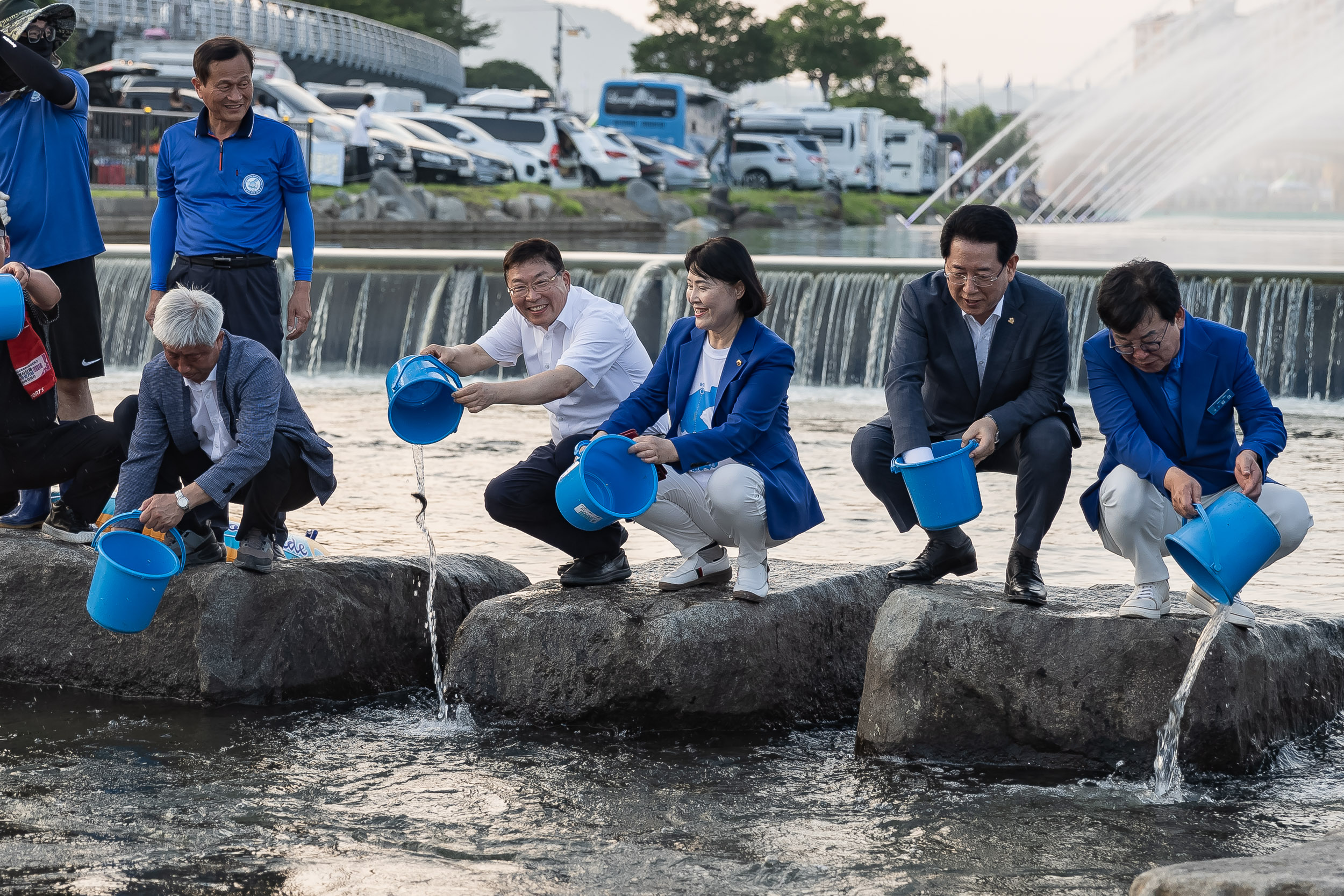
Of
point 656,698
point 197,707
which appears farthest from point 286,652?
point 656,698

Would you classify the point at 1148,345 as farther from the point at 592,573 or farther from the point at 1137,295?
the point at 592,573

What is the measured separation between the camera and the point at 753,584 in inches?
176

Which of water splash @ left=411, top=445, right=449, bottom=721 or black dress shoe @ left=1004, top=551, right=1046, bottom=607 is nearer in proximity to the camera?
black dress shoe @ left=1004, top=551, right=1046, bottom=607

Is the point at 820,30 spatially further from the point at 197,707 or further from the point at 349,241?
the point at 197,707

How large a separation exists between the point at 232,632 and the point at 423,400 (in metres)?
0.92

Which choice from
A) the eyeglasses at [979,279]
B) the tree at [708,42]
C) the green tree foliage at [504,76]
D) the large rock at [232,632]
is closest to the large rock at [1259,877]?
the eyeglasses at [979,279]

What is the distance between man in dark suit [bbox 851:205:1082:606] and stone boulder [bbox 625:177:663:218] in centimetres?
2342

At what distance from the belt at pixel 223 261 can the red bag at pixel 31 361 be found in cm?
74

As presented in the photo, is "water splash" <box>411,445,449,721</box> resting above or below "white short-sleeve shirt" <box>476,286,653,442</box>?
below

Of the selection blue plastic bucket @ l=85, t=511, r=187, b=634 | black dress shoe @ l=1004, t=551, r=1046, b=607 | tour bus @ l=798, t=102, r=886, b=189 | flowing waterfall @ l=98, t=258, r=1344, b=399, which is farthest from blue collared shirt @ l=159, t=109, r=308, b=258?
tour bus @ l=798, t=102, r=886, b=189

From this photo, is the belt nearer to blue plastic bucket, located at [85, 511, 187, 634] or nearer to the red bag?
the red bag

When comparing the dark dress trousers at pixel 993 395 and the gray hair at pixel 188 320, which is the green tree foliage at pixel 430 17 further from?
the dark dress trousers at pixel 993 395

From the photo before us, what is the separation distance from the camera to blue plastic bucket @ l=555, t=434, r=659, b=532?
166 inches

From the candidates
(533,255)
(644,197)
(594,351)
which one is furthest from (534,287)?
(644,197)
